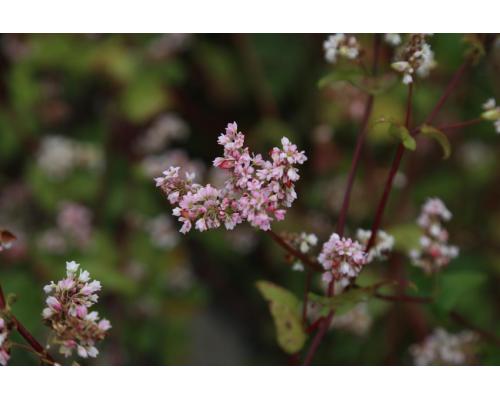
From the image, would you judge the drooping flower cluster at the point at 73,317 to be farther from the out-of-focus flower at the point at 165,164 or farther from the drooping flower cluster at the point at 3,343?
the out-of-focus flower at the point at 165,164

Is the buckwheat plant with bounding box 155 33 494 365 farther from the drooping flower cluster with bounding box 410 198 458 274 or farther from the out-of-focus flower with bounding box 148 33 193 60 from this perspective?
the out-of-focus flower with bounding box 148 33 193 60

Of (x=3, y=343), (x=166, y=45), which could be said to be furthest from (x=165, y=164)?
(x=3, y=343)

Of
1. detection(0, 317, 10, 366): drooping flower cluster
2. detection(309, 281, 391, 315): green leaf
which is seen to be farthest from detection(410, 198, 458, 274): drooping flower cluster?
detection(0, 317, 10, 366): drooping flower cluster

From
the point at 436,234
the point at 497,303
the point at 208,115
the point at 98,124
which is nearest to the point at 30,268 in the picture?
the point at 98,124

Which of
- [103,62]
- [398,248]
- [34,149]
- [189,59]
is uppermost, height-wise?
[189,59]

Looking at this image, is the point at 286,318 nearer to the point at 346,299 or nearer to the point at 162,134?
the point at 346,299

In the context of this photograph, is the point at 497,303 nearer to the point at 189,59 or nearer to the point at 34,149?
the point at 189,59
